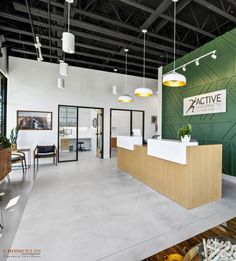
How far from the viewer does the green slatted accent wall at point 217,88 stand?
4434 millimetres

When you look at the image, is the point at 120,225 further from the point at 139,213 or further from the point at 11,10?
the point at 11,10

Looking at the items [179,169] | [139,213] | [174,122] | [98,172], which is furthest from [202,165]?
[174,122]

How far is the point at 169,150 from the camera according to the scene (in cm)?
316

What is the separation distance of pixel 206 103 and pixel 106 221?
4641 millimetres

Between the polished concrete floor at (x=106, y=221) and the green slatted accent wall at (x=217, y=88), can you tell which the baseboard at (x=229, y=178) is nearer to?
the green slatted accent wall at (x=217, y=88)

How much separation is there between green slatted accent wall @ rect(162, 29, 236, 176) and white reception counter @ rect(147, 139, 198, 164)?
232cm

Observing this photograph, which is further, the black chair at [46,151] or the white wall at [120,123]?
the white wall at [120,123]

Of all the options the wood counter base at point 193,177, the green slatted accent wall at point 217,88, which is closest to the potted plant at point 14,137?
the wood counter base at point 193,177

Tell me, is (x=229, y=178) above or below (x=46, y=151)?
below

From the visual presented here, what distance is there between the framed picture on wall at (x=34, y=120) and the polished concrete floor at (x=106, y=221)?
10.5ft

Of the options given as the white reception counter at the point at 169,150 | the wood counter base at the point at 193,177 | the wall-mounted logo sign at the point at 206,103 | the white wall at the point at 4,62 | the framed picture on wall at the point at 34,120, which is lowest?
the wood counter base at the point at 193,177

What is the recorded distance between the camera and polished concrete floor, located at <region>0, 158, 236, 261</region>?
1.91 meters

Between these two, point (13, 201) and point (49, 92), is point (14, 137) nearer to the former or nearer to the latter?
point (49, 92)

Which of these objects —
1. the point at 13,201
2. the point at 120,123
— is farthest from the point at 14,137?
the point at 120,123
